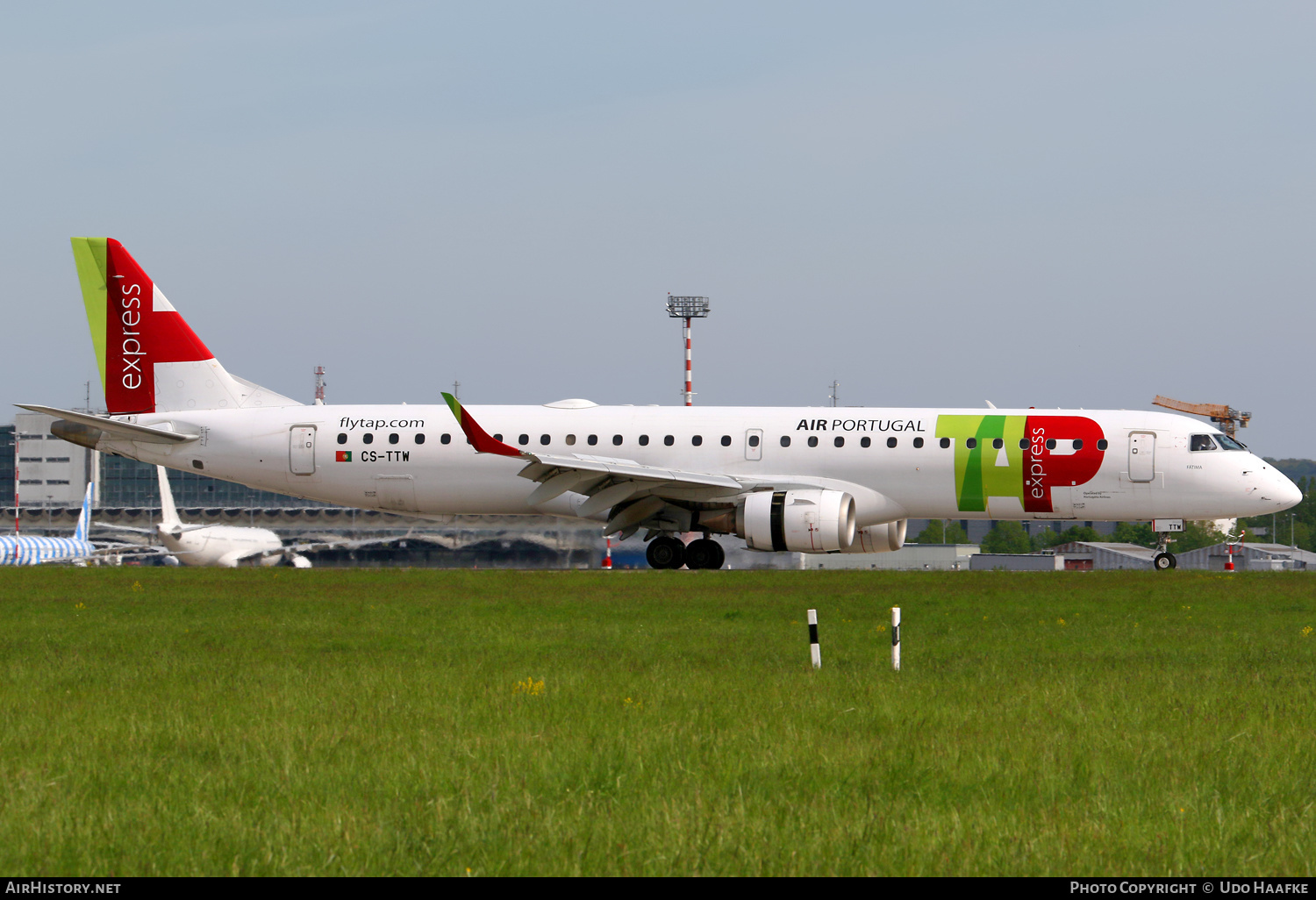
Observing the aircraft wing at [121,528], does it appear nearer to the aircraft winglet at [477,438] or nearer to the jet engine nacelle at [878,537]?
the aircraft winglet at [477,438]

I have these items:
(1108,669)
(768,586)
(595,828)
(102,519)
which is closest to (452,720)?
(595,828)

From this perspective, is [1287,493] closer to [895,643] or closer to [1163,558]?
[1163,558]

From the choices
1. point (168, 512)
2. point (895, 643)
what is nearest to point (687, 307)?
point (168, 512)

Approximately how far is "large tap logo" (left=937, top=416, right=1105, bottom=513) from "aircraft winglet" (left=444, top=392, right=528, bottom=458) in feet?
29.9

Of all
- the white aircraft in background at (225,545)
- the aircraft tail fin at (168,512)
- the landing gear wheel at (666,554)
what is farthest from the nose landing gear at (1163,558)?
the aircraft tail fin at (168,512)

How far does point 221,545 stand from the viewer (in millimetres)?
53219

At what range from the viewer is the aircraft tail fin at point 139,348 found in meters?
32.0

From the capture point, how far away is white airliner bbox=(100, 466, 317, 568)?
4500cm

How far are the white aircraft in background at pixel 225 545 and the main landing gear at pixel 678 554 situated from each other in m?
13.9

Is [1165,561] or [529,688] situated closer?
[529,688]

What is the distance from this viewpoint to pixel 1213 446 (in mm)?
28859

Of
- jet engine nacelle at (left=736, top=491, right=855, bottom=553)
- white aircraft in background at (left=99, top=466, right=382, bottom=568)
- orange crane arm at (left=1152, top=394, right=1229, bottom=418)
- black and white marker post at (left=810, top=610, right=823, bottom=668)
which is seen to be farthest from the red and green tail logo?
orange crane arm at (left=1152, top=394, right=1229, bottom=418)

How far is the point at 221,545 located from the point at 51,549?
8.75m
